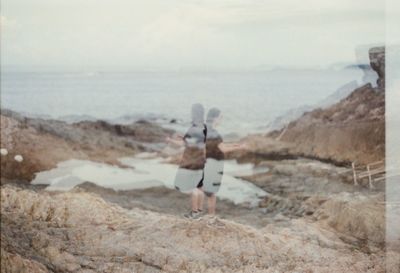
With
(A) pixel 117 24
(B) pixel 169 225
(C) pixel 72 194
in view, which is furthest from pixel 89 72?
(B) pixel 169 225

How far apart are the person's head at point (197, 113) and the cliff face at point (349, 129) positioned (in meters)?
0.38

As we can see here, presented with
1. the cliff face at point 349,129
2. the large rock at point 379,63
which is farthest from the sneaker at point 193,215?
the large rock at point 379,63

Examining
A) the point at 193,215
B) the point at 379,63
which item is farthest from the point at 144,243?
the point at 379,63

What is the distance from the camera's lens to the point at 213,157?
366cm

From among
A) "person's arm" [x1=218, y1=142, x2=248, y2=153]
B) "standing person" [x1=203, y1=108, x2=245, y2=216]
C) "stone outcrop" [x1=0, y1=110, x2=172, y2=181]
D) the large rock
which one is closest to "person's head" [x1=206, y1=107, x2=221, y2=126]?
"standing person" [x1=203, y1=108, x2=245, y2=216]

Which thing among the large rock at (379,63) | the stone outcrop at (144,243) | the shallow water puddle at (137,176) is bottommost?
the stone outcrop at (144,243)

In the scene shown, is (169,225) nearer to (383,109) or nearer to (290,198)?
(290,198)

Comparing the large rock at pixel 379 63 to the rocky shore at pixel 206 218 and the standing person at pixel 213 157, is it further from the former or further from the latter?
the standing person at pixel 213 157

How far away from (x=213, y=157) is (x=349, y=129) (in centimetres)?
71

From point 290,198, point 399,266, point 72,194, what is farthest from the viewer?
point 72,194

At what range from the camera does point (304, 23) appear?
350cm

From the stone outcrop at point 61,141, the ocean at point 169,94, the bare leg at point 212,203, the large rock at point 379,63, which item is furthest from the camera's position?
the stone outcrop at point 61,141

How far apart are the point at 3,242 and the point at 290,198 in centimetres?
154

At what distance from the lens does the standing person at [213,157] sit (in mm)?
3643
